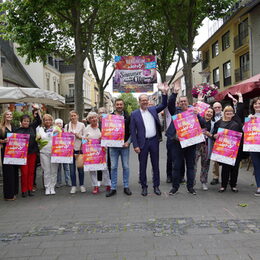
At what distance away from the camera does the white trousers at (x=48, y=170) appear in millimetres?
6660

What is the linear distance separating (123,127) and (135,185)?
175cm

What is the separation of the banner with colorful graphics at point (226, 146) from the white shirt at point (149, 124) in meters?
1.36

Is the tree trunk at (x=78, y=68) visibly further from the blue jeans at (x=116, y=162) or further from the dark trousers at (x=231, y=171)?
the dark trousers at (x=231, y=171)

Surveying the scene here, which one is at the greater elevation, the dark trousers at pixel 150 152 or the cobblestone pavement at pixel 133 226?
the dark trousers at pixel 150 152

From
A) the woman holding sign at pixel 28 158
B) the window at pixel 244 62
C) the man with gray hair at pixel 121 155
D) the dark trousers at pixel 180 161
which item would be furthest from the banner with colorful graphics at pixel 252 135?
the window at pixel 244 62

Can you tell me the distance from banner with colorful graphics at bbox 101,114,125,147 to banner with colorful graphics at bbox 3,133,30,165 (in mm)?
1667

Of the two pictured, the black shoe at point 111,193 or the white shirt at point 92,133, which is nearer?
the black shoe at point 111,193

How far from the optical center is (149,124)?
6227 millimetres

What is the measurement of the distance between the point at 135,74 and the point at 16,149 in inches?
384

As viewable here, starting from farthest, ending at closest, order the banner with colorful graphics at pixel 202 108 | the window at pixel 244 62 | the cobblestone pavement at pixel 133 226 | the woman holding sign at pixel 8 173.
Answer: the window at pixel 244 62
the banner with colorful graphics at pixel 202 108
the woman holding sign at pixel 8 173
the cobblestone pavement at pixel 133 226

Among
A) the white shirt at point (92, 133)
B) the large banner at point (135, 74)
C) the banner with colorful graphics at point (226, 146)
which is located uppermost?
the large banner at point (135, 74)

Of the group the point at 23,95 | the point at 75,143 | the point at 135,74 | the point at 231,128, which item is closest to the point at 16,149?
the point at 75,143

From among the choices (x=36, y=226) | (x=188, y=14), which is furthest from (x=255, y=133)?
(x=188, y=14)

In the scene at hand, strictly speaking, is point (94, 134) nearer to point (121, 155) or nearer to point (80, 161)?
point (80, 161)
